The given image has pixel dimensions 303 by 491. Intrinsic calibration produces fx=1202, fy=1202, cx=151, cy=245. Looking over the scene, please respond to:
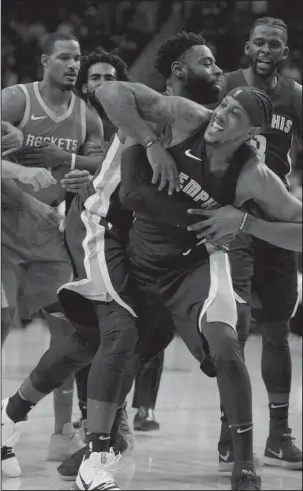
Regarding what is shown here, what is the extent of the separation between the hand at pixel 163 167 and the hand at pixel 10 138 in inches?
26.8

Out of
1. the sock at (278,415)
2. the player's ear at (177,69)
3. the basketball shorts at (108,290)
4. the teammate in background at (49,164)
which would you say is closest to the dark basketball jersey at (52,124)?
the teammate in background at (49,164)

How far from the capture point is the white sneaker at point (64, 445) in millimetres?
3592

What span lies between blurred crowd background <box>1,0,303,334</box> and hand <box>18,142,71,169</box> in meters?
0.32

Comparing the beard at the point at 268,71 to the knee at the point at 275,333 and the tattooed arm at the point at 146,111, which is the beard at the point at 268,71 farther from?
the knee at the point at 275,333

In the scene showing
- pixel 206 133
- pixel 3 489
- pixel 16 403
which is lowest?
pixel 3 489

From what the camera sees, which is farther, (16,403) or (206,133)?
(16,403)

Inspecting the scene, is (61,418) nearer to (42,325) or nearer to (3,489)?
(3,489)

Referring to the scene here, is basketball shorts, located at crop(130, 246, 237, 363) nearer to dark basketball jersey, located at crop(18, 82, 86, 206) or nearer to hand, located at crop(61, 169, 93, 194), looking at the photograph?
hand, located at crop(61, 169, 93, 194)

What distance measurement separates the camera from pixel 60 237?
384 cm

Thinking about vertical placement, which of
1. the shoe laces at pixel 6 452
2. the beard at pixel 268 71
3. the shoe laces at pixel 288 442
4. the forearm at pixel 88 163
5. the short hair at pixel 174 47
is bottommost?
the shoe laces at pixel 6 452

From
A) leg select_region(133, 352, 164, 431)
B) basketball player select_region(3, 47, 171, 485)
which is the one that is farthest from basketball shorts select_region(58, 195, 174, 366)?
leg select_region(133, 352, 164, 431)

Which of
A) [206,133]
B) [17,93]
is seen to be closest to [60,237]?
[17,93]

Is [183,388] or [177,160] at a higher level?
[177,160]

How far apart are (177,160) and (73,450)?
1121mm
